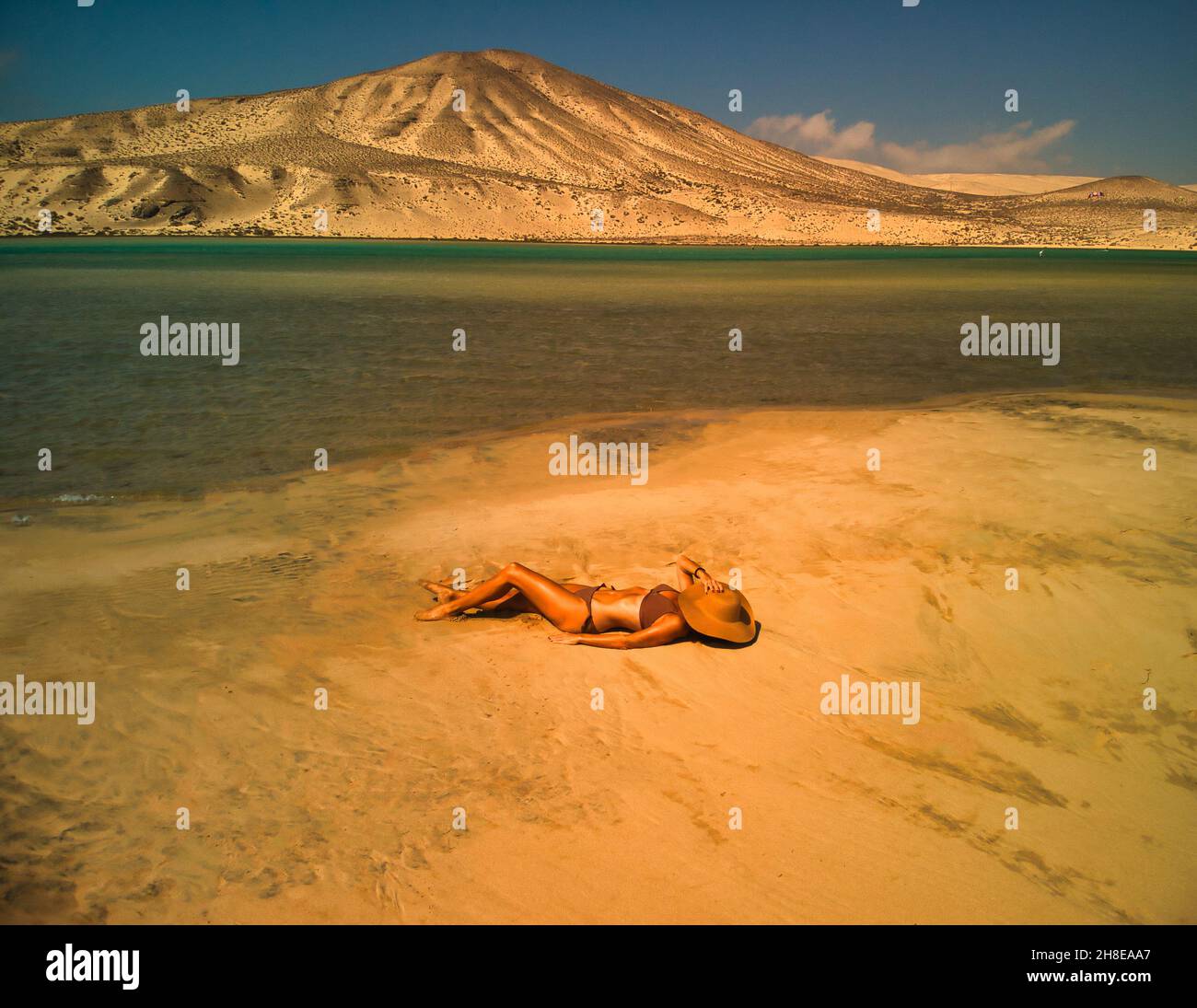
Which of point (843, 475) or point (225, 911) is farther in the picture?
point (843, 475)

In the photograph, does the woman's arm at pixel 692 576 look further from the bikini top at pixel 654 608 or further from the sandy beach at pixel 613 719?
the sandy beach at pixel 613 719

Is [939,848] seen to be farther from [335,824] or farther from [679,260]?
[679,260]

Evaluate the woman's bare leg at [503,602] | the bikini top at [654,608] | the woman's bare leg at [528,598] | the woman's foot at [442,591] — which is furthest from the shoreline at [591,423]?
the bikini top at [654,608]

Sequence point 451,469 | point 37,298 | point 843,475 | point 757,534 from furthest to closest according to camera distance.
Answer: point 37,298 < point 451,469 < point 843,475 < point 757,534

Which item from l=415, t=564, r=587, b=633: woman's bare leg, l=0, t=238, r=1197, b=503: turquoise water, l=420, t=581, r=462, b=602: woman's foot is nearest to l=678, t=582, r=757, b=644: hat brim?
l=415, t=564, r=587, b=633: woman's bare leg

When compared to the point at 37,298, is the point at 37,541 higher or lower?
lower

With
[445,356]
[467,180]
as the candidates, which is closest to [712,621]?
[445,356]

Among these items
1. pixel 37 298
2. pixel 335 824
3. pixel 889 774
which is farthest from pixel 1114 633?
pixel 37 298
